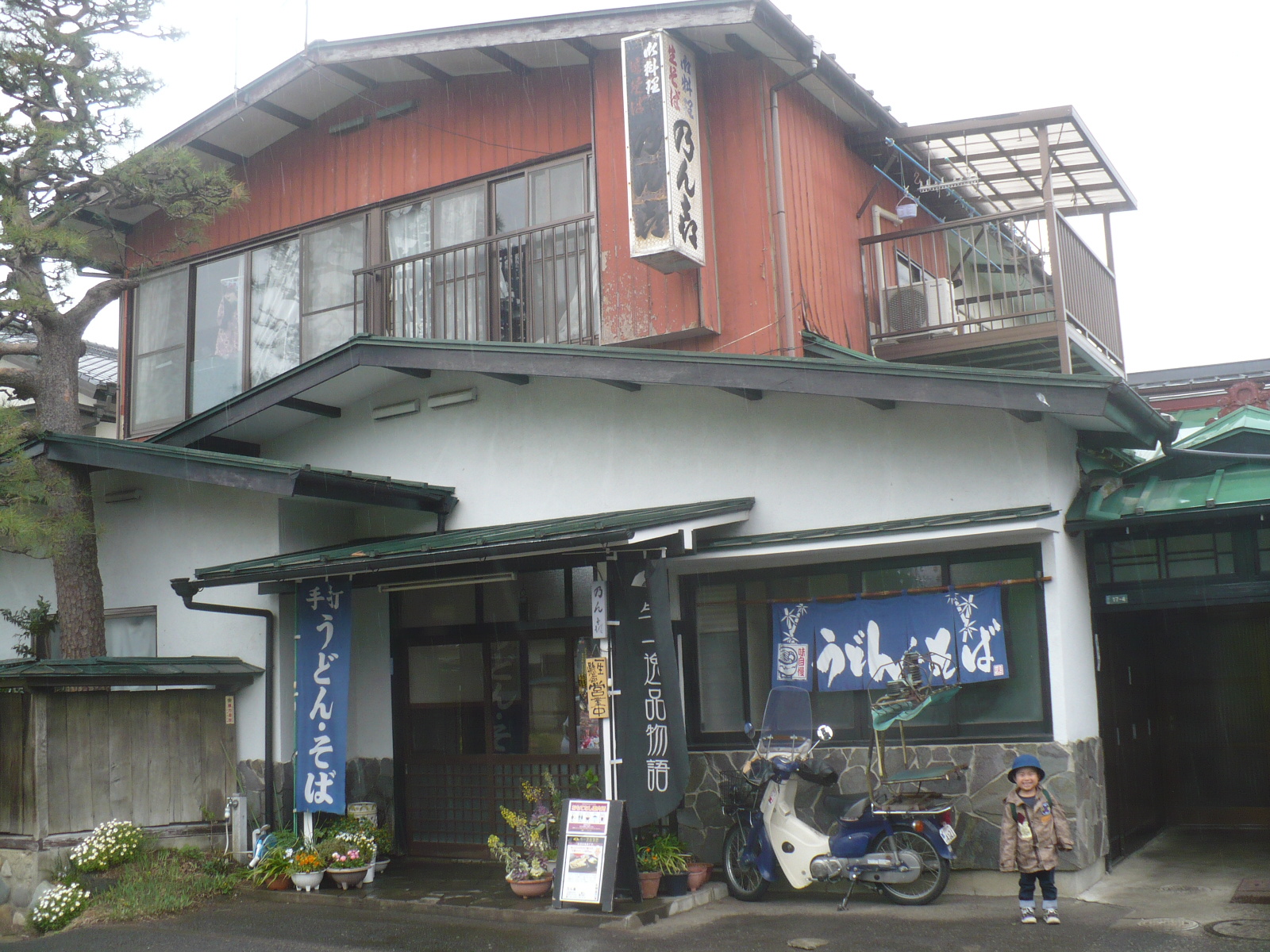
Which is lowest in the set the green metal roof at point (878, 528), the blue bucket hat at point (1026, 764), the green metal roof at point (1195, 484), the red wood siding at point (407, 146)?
the blue bucket hat at point (1026, 764)

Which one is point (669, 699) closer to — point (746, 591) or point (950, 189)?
point (746, 591)

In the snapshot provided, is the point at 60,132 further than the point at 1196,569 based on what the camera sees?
Yes

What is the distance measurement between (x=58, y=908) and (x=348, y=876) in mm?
2341

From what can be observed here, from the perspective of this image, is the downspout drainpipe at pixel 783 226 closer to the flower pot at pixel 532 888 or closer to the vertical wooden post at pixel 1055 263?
the vertical wooden post at pixel 1055 263

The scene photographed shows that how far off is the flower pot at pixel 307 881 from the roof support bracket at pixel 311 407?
187 inches

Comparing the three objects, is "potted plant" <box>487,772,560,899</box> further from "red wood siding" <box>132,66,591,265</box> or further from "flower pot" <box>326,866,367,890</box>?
"red wood siding" <box>132,66,591,265</box>

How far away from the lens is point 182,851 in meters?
10.8

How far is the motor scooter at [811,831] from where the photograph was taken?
8.62m

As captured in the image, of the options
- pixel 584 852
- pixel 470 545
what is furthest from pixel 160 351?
pixel 584 852

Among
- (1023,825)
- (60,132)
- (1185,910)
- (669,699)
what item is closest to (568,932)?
(669,699)

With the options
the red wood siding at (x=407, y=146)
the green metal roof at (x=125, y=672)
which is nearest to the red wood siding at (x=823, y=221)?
the red wood siding at (x=407, y=146)

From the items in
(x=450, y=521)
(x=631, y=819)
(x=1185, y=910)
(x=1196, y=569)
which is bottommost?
(x=1185, y=910)

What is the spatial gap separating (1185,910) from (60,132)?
39.1ft

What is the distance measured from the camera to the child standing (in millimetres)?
7816
